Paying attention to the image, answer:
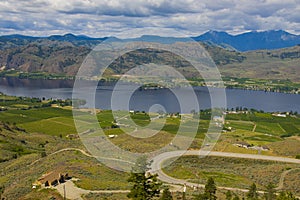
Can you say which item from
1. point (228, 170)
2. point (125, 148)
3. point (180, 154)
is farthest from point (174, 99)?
point (228, 170)

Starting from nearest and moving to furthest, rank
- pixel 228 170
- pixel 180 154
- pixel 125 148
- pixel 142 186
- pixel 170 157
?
pixel 142 186, pixel 170 157, pixel 228 170, pixel 180 154, pixel 125 148

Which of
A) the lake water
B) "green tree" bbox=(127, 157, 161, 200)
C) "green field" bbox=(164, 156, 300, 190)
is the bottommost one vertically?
the lake water

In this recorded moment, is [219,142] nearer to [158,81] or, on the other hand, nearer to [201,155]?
[201,155]

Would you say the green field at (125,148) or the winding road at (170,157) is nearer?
the winding road at (170,157)

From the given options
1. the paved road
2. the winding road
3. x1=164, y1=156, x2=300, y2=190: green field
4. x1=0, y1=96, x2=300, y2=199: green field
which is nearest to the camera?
the winding road

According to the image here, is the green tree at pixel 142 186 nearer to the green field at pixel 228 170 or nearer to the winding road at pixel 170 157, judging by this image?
the winding road at pixel 170 157

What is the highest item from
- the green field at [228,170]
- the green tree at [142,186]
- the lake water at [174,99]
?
the green tree at [142,186]

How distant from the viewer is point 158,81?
196 m

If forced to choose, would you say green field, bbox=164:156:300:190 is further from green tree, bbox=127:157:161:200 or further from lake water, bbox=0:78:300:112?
lake water, bbox=0:78:300:112

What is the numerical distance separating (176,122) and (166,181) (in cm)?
5144

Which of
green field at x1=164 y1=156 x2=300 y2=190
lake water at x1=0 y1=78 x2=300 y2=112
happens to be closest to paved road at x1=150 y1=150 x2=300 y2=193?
green field at x1=164 y1=156 x2=300 y2=190

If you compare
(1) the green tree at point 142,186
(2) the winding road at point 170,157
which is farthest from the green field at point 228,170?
(1) the green tree at point 142,186

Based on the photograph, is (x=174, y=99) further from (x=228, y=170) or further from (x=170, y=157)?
(x=170, y=157)

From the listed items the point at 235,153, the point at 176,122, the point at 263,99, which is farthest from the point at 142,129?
the point at 263,99
